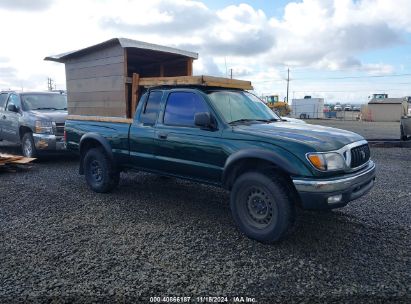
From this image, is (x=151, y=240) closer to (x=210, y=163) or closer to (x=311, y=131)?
(x=210, y=163)

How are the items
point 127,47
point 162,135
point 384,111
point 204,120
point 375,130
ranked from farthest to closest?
point 384,111 < point 375,130 < point 127,47 < point 162,135 < point 204,120

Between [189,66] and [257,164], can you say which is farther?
[189,66]

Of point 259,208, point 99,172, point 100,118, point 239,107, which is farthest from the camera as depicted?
point 99,172

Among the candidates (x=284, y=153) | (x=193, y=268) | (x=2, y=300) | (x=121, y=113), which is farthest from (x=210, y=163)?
(x=2, y=300)

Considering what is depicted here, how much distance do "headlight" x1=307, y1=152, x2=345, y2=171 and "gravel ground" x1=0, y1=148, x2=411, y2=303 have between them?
93 centimetres

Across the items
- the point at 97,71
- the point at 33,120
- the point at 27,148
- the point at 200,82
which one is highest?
the point at 97,71

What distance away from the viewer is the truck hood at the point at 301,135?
3805 millimetres

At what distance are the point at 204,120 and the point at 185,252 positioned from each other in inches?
64.0

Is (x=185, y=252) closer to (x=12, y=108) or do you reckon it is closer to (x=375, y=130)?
(x=12, y=108)

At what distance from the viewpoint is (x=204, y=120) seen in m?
4.39

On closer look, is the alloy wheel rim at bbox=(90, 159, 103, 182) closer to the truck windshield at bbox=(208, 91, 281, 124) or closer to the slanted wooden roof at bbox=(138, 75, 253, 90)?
the slanted wooden roof at bbox=(138, 75, 253, 90)

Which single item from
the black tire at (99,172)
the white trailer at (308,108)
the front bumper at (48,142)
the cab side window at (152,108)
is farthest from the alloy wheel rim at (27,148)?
the white trailer at (308,108)

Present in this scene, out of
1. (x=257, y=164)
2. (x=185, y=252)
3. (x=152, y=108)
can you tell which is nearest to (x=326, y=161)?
(x=257, y=164)

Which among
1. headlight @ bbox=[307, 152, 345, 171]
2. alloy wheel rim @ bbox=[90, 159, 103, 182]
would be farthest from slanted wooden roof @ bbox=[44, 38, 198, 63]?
headlight @ bbox=[307, 152, 345, 171]
